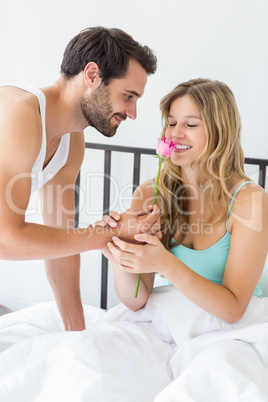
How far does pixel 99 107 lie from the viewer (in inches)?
57.2

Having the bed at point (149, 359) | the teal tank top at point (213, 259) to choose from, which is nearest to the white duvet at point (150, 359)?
the bed at point (149, 359)

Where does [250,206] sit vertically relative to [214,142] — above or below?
below

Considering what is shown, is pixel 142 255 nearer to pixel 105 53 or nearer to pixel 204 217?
pixel 204 217

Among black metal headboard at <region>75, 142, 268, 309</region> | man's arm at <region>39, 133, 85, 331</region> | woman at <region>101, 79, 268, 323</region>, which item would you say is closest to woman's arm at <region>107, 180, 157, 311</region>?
woman at <region>101, 79, 268, 323</region>

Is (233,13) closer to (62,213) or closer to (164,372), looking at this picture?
(62,213)

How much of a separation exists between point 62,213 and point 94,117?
1.43 feet

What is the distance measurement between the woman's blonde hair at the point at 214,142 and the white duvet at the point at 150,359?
11.1 inches

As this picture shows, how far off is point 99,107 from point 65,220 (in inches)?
19.4

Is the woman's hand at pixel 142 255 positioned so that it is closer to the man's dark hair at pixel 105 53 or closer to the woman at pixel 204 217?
the woman at pixel 204 217

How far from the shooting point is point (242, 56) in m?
1.91

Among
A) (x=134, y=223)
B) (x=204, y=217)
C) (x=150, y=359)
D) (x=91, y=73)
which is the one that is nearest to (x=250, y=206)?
(x=204, y=217)

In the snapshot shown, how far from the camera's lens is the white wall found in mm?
1904

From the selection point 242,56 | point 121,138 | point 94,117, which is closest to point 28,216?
point 121,138

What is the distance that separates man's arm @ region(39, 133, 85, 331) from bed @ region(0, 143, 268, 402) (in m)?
0.19
